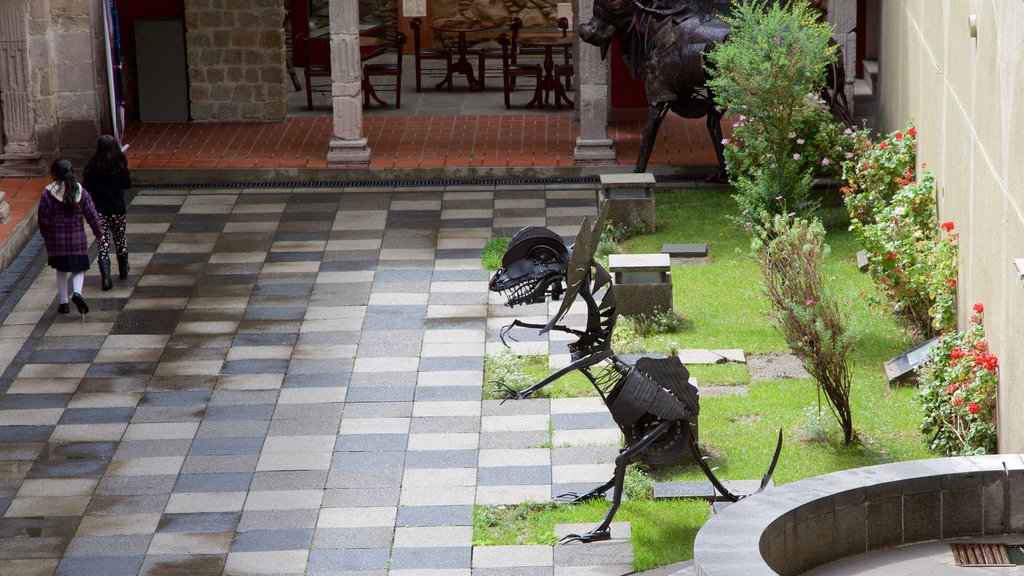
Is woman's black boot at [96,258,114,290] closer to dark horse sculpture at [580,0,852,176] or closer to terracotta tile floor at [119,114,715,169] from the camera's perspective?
terracotta tile floor at [119,114,715,169]

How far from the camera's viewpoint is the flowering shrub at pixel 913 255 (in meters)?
10.5

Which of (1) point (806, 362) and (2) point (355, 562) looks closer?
(2) point (355, 562)

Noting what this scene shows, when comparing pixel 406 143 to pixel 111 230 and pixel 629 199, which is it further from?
pixel 111 230

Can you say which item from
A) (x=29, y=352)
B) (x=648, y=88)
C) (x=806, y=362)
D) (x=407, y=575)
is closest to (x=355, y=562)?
(x=407, y=575)

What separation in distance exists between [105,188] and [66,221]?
0.75m

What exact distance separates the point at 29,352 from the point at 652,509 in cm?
577

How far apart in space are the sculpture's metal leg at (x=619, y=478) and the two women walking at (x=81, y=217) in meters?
5.98

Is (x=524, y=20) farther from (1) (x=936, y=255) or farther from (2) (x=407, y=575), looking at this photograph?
(2) (x=407, y=575)

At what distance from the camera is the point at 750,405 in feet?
34.1

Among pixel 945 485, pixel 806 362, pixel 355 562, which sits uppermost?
pixel 945 485

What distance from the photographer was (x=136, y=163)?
17.3 meters

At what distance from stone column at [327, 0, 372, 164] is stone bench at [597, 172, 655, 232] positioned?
3.62m

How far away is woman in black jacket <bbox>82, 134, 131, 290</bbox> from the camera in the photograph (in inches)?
509

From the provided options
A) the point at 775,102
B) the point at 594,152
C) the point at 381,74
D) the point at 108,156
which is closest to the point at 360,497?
the point at 108,156
